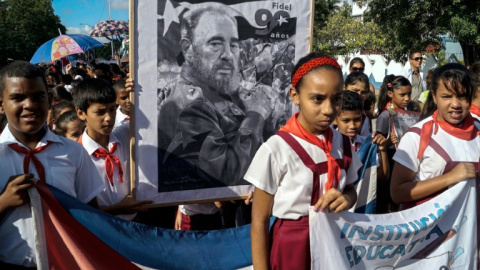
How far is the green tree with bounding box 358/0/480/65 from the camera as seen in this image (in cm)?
1652

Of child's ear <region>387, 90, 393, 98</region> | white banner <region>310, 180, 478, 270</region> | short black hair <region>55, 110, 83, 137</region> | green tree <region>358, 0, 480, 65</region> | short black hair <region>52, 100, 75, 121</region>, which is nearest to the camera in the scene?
white banner <region>310, 180, 478, 270</region>

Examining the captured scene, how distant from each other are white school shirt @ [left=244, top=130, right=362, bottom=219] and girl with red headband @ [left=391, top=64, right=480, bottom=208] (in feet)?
2.58

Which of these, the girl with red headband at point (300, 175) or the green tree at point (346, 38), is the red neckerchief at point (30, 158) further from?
the green tree at point (346, 38)

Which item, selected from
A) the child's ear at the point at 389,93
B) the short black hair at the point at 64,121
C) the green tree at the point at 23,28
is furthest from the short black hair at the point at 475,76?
the green tree at the point at 23,28

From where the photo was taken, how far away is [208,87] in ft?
10.3

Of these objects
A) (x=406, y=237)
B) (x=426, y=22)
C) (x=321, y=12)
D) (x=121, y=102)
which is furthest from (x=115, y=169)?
(x=321, y=12)

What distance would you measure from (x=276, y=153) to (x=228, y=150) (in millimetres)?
1016

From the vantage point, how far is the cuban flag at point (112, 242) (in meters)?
2.34

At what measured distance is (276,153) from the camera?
7.29 ft

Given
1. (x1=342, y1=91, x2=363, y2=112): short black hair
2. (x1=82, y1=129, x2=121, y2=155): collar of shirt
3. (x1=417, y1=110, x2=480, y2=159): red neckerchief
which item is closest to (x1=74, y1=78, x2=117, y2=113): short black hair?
(x1=82, y1=129, x2=121, y2=155): collar of shirt

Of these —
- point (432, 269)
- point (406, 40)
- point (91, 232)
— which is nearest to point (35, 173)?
point (91, 232)

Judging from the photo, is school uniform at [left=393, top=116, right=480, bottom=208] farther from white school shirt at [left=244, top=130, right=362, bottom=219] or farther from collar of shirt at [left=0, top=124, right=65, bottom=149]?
collar of shirt at [left=0, top=124, right=65, bottom=149]

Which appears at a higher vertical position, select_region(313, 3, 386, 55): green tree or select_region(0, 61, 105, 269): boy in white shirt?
select_region(313, 3, 386, 55): green tree

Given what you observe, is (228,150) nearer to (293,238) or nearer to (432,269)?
(293,238)
